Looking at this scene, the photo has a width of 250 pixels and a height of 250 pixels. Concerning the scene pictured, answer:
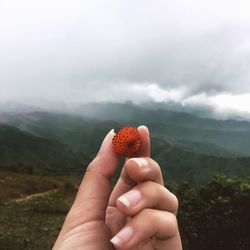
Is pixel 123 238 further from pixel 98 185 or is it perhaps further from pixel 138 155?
pixel 98 185

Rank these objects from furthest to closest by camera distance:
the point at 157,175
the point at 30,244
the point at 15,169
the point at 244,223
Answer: the point at 15,169 → the point at 30,244 → the point at 244,223 → the point at 157,175

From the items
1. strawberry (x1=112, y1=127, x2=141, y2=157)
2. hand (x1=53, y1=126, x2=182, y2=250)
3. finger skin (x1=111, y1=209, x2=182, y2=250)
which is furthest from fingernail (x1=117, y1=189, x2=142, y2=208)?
strawberry (x1=112, y1=127, x2=141, y2=157)

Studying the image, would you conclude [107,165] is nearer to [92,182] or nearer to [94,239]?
[92,182]

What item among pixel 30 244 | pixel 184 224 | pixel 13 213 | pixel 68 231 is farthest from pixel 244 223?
pixel 13 213

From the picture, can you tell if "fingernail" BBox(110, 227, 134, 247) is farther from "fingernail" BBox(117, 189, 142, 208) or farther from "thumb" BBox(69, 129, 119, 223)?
"thumb" BBox(69, 129, 119, 223)

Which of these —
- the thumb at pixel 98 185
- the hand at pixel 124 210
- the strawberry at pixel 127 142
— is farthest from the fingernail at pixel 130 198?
the thumb at pixel 98 185
